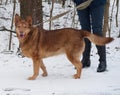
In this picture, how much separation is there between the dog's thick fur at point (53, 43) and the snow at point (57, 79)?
0.95ft

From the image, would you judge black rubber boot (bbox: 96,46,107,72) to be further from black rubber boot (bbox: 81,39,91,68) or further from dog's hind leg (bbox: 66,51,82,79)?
dog's hind leg (bbox: 66,51,82,79)

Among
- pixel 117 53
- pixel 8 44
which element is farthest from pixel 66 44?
pixel 8 44

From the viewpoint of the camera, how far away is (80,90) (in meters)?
6.00

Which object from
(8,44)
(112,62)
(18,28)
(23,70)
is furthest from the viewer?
(8,44)

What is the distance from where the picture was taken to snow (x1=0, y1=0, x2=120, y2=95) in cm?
599

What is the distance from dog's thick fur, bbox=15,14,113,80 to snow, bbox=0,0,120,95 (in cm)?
29

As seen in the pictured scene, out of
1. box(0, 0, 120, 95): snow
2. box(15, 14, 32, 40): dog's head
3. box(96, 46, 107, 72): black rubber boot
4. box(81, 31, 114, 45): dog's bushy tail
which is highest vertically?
box(15, 14, 32, 40): dog's head

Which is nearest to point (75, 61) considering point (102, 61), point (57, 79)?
point (57, 79)

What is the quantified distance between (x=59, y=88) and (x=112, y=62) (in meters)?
2.38

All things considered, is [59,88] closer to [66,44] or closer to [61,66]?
[66,44]

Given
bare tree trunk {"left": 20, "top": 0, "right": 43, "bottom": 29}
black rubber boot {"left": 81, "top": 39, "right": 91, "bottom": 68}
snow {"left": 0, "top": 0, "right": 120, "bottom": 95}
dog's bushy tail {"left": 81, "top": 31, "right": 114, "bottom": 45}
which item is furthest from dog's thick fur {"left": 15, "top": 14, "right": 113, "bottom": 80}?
bare tree trunk {"left": 20, "top": 0, "right": 43, "bottom": 29}

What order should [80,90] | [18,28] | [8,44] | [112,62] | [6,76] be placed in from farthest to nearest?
[8,44], [112,62], [6,76], [18,28], [80,90]

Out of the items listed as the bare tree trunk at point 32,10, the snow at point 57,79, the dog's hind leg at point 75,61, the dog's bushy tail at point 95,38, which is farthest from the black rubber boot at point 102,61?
the bare tree trunk at point 32,10

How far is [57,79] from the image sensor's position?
22.0 ft
